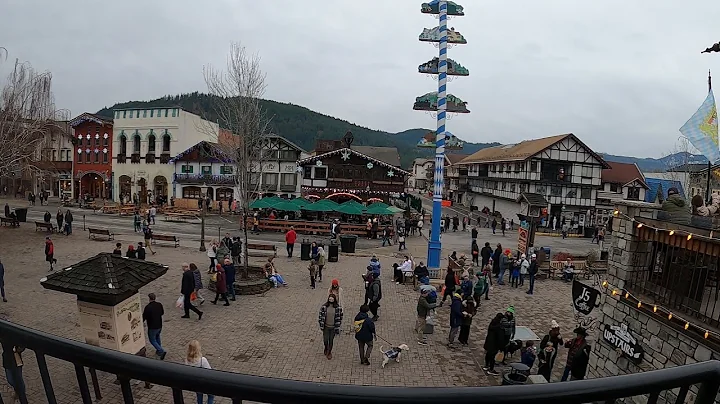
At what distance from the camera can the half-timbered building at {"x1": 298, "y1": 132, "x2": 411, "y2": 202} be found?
3850 cm

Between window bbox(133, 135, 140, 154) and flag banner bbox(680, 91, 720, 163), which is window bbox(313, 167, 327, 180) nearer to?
window bbox(133, 135, 140, 154)

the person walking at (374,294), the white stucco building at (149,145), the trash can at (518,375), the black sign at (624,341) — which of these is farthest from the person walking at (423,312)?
the white stucco building at (149,145)

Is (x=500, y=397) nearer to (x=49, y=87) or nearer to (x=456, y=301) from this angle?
(x=456, y=301)

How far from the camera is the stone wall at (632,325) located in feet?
24.6

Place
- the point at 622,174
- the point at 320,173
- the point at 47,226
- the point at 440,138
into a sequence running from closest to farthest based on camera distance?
the point at 440,138 < the point at 47,226 < the point at 320,173 < the point at 622,174

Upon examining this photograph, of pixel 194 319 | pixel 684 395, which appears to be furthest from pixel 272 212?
pixel 684 395

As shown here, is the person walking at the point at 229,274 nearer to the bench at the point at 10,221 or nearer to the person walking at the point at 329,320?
the person walking at the point at 329,320

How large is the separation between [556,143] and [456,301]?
3526 centimetres

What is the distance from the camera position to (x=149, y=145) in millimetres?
46312

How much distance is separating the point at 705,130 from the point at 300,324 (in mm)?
11574

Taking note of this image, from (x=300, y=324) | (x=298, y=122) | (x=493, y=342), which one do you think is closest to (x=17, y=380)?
(x=493, y=342)

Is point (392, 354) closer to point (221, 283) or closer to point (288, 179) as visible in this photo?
point (221, 283)

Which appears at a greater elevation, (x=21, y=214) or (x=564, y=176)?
(x=564, y=176)

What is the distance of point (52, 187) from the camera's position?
50.9m
